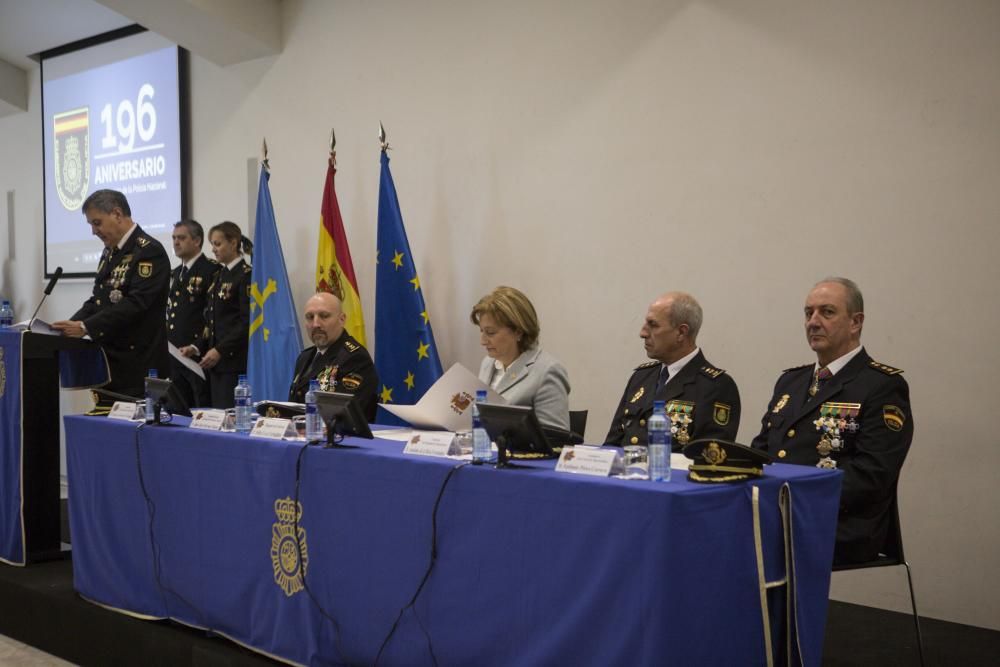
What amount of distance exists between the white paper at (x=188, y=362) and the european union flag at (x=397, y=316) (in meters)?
1.22

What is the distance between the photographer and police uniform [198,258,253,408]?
552 centimetres

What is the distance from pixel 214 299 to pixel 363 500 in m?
3.38

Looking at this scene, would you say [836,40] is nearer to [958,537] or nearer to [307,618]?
[958,537]

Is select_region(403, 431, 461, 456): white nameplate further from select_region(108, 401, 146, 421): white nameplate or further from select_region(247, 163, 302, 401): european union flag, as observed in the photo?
select_region(247, 163, 302, 401): european union flag

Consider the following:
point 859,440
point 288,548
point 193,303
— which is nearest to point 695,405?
point 859,440

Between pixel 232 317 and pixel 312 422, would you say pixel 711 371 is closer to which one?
pixel 312 422

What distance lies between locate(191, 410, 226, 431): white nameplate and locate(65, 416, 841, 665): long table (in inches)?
2.6

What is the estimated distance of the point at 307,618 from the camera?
8.67 ft

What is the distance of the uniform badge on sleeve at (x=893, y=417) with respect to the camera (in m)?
2.67

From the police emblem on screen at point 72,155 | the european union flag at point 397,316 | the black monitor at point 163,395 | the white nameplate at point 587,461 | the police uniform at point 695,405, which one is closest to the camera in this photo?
the white nameplate at point 587,461

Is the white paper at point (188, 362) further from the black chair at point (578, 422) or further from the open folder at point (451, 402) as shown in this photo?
the open folder at point (451, 402)

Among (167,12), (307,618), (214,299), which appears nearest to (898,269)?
(307,618)

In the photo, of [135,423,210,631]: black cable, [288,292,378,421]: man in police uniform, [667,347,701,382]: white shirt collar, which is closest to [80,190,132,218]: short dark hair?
[288,292,378,421]: man in police uniform

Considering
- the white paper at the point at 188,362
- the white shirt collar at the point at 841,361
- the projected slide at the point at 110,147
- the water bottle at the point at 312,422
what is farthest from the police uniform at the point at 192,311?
the white shirt collar at the point at 841,361
